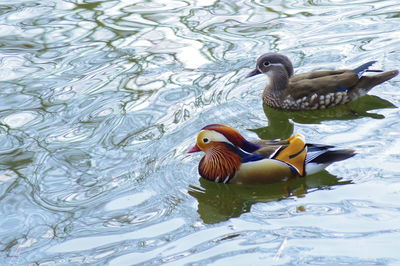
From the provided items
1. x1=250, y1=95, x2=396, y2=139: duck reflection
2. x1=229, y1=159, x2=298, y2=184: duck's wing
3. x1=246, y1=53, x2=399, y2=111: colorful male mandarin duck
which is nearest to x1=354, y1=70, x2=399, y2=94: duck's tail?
x1=246, y1=53, x2=399, y2=111: colorful male mandarin duck

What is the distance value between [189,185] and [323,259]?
5.33ft

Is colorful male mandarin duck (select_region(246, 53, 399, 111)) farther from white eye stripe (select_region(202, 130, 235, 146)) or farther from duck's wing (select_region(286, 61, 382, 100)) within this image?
white eye stripe (select_region(202, 130, 235, 146))

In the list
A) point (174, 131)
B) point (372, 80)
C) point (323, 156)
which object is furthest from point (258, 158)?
point (372, 80)

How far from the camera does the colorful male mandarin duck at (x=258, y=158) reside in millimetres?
6512

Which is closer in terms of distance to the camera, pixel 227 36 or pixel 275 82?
pixel 275 82

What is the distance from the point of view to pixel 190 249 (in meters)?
5.59

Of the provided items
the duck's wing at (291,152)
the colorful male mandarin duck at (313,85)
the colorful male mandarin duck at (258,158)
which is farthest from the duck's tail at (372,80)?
the duck's wing at (291,152)

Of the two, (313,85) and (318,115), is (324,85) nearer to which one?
(313,85)

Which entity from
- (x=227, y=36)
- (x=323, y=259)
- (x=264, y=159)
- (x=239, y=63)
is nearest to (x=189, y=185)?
(x=264, y=159)

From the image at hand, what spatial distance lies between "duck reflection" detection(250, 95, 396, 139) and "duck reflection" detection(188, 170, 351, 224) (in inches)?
44.1

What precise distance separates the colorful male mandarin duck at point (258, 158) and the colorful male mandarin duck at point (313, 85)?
1.41 metres

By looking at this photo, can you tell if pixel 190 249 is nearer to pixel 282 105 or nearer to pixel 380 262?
pixel 380 262

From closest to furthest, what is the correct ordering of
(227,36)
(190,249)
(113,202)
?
1. (190,249)
2. (113,202)
3. (227,36)

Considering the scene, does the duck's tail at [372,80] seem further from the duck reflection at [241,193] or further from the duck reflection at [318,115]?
the duck reflection at [241,193]
